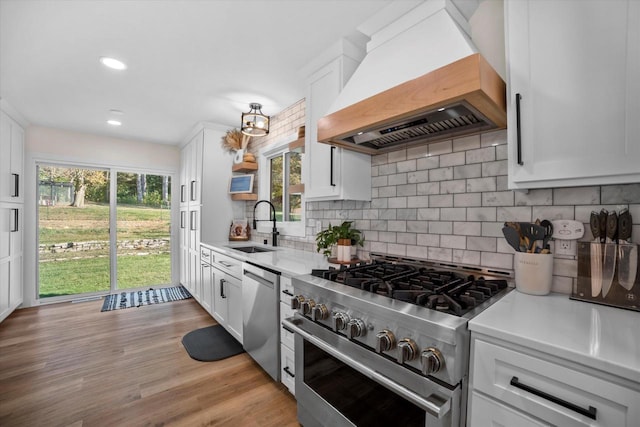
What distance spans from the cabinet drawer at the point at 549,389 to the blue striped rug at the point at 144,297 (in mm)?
4411

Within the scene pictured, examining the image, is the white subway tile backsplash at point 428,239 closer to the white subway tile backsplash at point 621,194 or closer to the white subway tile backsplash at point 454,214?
the white subway tile backsplash at point 454,214

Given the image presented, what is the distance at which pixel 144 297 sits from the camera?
14.4 feet

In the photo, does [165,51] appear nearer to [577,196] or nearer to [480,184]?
[480,184]

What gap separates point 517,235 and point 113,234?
5412mm

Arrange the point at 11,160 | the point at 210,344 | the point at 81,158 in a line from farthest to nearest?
the point at 81,158 < the point at 11,160 < the point at 210,344

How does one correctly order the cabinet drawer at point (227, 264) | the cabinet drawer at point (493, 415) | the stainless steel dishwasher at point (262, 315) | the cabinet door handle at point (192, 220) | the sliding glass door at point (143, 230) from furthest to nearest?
the sliding glass door at point (143, 230) → the cabinet door handle at point (192, 220) → the cabinet drawer at point (227, 264) → the stainless steel dishwasher at point (262, 315) → the cabinet drawer at point (493, 415)

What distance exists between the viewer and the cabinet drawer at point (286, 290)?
1.89 m

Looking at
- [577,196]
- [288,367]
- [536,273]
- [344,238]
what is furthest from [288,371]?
[577,196]

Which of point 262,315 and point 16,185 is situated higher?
point 16,185

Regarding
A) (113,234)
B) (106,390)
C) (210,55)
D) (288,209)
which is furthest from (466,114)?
(113,234)

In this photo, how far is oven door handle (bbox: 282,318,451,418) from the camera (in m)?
0.96

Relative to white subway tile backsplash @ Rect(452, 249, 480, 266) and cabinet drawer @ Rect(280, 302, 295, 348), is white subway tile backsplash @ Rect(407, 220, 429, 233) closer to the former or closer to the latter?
white subway tile backsplash @ Rect(452, 249, 480, 266)

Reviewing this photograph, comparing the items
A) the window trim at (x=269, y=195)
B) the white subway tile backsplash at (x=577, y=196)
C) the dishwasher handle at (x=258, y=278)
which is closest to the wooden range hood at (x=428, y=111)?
the white subway tile backsplash at (x=577, y=196)

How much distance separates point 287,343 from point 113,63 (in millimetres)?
2605
